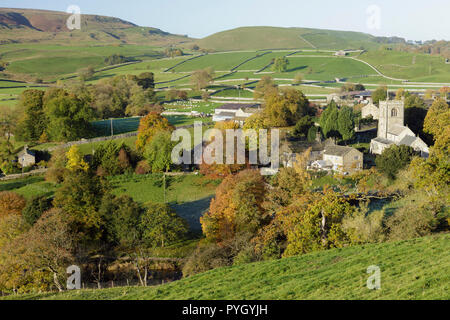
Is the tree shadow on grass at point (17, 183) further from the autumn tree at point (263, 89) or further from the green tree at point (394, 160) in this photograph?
the autumn tree at point (263, 89)

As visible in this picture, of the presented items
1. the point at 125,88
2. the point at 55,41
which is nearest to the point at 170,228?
the point at 125,88

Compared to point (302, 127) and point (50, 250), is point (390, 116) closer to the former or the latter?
point (302, 127)

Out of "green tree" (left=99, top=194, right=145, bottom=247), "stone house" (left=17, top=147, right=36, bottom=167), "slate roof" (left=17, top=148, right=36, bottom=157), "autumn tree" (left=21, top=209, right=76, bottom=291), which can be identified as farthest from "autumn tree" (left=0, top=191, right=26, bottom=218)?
"slate roof" (left=17, top=148, right=36, bottom=157)

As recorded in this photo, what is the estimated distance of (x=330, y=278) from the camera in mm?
15430

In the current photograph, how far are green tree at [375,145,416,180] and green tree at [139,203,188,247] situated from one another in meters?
18.7

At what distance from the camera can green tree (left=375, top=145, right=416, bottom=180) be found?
36594mm

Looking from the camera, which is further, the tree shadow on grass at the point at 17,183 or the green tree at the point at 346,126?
the green tree at the point at 346,126

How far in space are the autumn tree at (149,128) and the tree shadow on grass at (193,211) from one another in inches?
544

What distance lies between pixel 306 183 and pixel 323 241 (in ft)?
23.1

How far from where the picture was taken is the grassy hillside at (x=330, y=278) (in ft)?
43.5

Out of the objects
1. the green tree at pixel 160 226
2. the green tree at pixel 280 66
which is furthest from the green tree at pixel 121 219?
the green tree at pixel 280 66

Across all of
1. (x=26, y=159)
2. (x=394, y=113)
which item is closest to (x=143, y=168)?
(x=26, y=159)

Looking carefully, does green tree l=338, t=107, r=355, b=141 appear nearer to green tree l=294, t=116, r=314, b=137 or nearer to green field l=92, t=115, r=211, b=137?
green tree l=294, t=116, r=314, b=137
